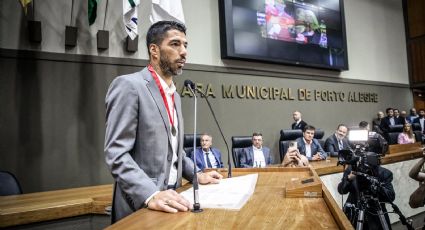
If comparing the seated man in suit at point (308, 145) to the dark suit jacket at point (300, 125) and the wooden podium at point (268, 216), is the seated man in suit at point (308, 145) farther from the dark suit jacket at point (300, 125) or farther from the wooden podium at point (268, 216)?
the wooden podium at point (268, 216)

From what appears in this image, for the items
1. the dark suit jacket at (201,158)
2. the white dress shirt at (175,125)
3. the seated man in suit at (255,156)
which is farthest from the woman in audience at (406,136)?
the white dress shirt at (175,125)

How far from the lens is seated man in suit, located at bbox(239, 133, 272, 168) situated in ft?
14.9

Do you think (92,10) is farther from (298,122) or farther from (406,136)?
(406,136)

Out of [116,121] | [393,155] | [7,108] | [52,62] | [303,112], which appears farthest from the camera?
[303,112]

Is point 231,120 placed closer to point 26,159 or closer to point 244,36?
point 244,36

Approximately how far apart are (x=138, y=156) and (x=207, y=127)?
423 centimetres

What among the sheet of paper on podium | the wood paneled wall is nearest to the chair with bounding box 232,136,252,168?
the sheet of paper on podium

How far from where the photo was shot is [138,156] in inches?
42.9

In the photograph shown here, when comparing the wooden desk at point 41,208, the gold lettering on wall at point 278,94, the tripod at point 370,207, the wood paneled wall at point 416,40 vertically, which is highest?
the wood paneled wall at point 416,40

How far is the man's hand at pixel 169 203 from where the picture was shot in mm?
855

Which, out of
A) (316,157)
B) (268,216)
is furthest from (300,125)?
(268,216)

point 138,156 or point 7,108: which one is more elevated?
point 7,108

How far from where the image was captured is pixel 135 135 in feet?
3.51

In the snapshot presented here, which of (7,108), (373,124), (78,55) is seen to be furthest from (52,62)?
(373,124)
